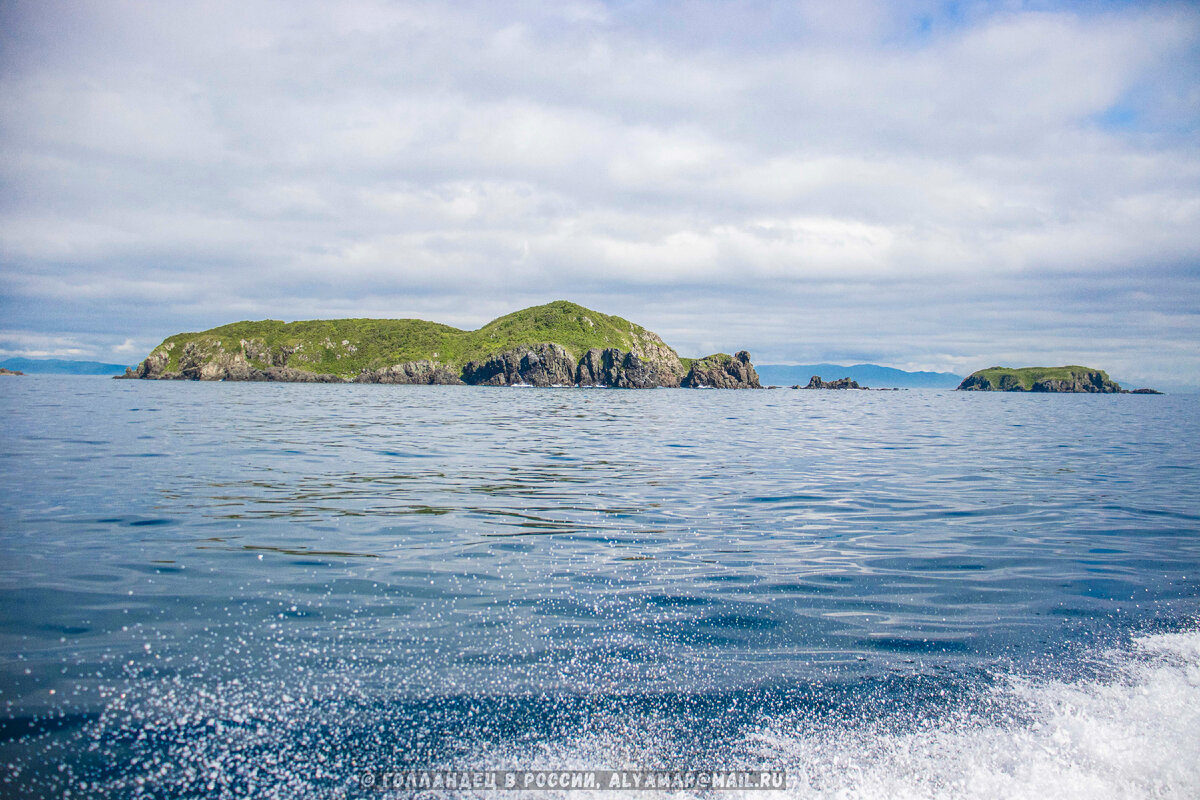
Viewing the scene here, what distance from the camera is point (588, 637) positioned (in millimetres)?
8523

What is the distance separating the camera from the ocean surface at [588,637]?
5.78 metres

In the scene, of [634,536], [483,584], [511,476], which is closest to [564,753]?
[483,584]

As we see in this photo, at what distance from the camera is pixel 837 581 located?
11.4m

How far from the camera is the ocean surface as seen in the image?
5.78 meters

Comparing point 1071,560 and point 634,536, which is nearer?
point 1071,560

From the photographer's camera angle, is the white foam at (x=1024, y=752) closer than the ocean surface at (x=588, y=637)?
Yes

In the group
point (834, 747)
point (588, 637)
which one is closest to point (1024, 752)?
point (834, 747)

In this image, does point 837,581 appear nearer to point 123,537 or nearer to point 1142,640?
point 1142,640

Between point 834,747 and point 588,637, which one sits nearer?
point 834,747

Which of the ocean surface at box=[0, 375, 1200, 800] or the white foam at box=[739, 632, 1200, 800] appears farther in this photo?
the ocean surface at box=[0, 375, 1200, 800]

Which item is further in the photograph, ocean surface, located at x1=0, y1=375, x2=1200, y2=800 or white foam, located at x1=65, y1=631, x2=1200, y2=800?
ocean surface, located at x1=0, y1=375, x2=1200, y2=800

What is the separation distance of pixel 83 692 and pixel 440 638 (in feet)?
12.5

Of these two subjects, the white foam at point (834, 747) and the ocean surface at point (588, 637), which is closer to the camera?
the white foam at point (834, 747)

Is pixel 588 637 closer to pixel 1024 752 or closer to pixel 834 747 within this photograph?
pixel 834 747
